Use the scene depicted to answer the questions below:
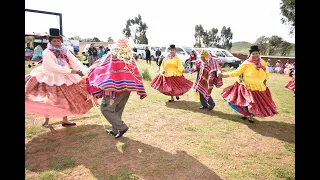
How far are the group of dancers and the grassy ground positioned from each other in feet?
1.33

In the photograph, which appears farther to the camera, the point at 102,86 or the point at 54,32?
the point at 54,32

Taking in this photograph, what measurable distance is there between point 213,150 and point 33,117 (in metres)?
4.34

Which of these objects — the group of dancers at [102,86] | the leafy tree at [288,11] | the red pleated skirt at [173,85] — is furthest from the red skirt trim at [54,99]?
the leafy tree at [288,11]

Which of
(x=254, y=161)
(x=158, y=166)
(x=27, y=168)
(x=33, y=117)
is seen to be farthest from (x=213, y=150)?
(x=33, y=117)

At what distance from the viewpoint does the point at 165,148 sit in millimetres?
4312

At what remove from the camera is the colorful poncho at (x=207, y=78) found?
6660 mm

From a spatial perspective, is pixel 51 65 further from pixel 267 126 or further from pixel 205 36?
pixel 205 36

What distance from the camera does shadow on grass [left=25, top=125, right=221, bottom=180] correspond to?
344 centimetres

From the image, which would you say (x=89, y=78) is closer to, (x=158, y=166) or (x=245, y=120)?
(x=158, y=166)

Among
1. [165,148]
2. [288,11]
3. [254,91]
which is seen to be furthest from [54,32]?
[288,11]

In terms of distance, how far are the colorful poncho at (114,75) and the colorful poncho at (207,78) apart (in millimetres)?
2811

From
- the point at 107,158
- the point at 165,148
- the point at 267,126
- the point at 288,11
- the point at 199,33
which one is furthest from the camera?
the point at 199,33

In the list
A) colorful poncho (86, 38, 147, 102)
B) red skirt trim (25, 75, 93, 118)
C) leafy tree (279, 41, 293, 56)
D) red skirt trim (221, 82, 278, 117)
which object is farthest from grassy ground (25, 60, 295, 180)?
leafy tree (279, 41, 293, 56)

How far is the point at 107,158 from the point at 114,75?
1.37m
